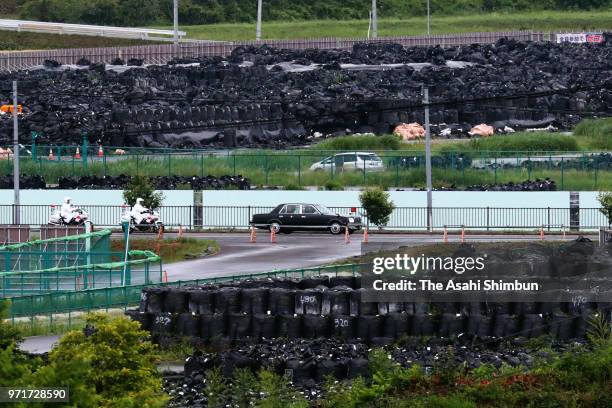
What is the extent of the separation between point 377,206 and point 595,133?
26.8 metres

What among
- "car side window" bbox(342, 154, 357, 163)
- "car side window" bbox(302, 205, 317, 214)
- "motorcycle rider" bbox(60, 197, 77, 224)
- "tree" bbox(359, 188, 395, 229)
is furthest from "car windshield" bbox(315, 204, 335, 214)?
"car side window" bbox(342, 154, 357, 163)

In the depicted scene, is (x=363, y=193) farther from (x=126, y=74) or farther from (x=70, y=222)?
(x=126, y=74)

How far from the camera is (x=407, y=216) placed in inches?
2355

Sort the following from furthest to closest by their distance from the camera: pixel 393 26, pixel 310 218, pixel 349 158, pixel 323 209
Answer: pixel 393 26 → pixel 349 158 → pixel 323 209 → pixel 310 218

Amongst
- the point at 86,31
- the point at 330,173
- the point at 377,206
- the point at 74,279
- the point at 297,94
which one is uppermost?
the point at 86,31

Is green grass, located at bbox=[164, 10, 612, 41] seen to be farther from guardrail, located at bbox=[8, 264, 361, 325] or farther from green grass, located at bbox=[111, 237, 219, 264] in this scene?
guardrail, located at bbox=[8, 264, 361, 325]

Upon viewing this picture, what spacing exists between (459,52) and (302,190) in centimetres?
4434

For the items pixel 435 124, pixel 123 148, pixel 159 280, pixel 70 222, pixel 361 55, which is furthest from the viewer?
pixel 361 55

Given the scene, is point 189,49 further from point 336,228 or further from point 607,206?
point 607,206

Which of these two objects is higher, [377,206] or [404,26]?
[404,26]

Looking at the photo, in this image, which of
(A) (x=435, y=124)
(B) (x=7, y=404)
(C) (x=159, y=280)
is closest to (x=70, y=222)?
(C) (x=159, y=280)

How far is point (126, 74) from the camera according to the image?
9625 centimetres

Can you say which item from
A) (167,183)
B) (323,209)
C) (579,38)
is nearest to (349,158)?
(167,183)

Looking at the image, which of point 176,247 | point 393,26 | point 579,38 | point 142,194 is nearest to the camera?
point 176,247
